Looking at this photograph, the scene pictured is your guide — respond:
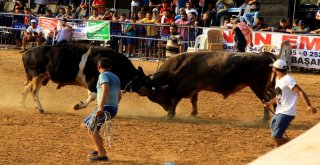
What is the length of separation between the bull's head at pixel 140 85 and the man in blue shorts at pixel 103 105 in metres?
4.28

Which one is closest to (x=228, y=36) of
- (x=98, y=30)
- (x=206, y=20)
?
(x=206, y=20)

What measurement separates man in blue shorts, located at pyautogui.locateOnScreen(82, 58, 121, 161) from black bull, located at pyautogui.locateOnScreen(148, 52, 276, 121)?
465 cm

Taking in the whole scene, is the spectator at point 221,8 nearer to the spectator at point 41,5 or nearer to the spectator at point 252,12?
the spectator at point 252,12

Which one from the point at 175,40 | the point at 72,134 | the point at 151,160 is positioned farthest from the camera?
the point at 175,40

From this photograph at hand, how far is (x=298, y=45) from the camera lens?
2114cm

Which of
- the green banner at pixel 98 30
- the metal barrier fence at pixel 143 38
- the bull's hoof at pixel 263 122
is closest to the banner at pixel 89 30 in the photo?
the green banner at pixel 98 30

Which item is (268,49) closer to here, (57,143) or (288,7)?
(288,7)

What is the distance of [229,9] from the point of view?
2491 centimetres

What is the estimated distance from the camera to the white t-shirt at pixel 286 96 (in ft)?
28.1

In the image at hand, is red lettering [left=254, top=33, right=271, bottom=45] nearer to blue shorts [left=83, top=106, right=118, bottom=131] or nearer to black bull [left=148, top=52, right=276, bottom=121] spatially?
black bull [left=148, top=52, right=276, bottom=121]

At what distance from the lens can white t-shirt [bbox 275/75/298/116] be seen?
8562 mm

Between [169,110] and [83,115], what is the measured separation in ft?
5.71

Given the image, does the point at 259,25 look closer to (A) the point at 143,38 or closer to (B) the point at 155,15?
(A) the point at 143,38

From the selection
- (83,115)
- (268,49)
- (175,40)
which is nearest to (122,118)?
(83,115)
